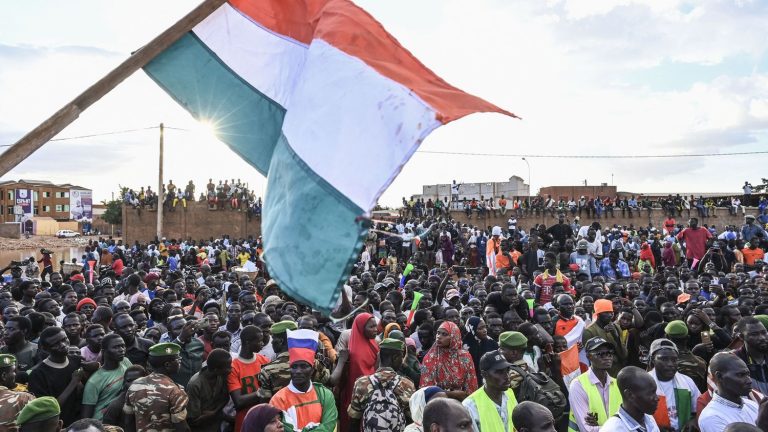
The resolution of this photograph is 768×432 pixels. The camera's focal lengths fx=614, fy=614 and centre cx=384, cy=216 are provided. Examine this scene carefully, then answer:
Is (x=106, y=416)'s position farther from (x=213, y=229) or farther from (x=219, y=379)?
(x=213, y=229)

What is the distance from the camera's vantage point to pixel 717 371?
4.03 metres

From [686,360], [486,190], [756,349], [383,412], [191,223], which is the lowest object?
[383,412]

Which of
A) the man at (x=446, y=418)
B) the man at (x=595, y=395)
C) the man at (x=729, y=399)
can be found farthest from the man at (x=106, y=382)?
the man at (x=729, y=399)

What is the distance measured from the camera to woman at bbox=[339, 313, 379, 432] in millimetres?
5430

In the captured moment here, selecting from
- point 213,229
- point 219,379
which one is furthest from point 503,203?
point 219,379

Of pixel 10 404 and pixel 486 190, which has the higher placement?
pixel 486 190

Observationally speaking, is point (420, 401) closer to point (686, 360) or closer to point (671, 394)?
point (671, 394)

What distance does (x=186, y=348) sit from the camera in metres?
5.53

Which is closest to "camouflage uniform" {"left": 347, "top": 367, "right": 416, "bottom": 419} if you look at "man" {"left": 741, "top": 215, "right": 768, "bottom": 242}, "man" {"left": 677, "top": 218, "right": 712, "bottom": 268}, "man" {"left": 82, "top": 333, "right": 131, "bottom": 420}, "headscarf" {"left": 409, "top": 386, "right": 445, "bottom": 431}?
"headscarf" {"left": 409, "top": 386, "right": 445, "bottom": 431}

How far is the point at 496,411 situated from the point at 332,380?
1.64 metres

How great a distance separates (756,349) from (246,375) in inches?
167

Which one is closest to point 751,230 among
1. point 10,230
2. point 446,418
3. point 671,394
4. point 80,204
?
point 671,394

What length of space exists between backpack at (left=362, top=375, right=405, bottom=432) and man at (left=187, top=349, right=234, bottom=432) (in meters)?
1.17

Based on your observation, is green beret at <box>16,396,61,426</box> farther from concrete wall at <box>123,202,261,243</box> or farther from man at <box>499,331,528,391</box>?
concrete wall at <box>123,202,261,243</box>
